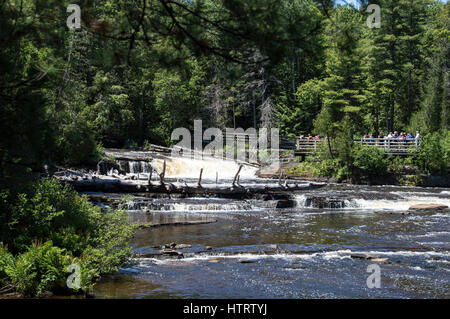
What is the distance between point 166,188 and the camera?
23297 millimetres

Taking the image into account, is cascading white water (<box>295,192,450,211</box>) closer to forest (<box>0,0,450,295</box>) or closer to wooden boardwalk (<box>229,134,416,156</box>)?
wooden boardwalk (<box>229,134,416,156</box>)

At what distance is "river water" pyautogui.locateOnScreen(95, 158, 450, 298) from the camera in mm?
9945

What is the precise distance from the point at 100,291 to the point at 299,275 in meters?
4.92

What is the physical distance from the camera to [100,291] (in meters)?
9.02

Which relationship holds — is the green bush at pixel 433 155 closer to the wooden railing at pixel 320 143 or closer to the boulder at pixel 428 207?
the wooden railing at pixel 320 143

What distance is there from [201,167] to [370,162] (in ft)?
42.9

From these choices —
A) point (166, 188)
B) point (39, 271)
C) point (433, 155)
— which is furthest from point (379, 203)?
point (39, 271)

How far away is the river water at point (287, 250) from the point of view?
9.95m

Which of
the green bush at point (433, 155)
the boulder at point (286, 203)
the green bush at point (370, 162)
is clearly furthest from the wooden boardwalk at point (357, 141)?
the boulder at point (286, 203)

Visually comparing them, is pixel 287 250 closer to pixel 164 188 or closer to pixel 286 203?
pixel 286 203

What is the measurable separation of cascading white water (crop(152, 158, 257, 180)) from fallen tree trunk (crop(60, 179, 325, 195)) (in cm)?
851

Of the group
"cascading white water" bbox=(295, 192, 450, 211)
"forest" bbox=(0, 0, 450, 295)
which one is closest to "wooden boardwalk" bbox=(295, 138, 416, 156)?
"cascading white water" bbox=(295, 192, 450, 211)

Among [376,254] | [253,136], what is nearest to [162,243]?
[376,254]

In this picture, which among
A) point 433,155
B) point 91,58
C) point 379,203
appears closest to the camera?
point 91,58
